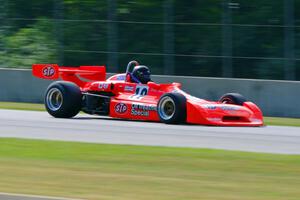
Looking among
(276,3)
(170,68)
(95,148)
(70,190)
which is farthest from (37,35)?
(70,190)

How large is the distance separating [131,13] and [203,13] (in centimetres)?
222

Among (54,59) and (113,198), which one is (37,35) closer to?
(54,59)

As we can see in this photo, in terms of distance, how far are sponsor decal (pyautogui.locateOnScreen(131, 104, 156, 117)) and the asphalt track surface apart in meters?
0.21

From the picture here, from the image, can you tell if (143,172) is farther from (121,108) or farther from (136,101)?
(121,108)

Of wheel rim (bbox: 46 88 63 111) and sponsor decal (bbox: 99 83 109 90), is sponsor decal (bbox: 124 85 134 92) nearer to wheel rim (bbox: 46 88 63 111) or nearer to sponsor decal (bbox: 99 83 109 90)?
sponsor decal (bbox: 99 83 109 90)

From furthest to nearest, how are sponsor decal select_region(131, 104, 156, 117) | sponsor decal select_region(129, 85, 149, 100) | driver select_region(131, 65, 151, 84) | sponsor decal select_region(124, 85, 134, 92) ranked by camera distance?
driver select_region(131, 65, 151, 84) < sponsor decal select_region(124, 85, 134, 92) < sponsor decal select_region(129, 85, 149, 100) < sponsor decal select_region(131, 104, 156, 117)

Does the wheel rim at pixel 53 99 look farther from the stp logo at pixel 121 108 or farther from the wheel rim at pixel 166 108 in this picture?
the wheel rim at pixel 166 108

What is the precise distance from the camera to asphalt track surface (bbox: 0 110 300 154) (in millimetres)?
14508

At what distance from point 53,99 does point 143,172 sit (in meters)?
8.91

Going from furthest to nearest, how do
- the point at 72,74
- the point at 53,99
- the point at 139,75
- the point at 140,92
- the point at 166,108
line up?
1. the point at 72,74
2. the point at 53,99
3. the point at 139,75
4. the point at 140,92
5. the point at 166,108

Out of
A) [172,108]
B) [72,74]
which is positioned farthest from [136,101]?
[72,74]

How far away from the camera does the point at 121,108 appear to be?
19.0 m

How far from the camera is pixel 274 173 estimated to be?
36.2 ft

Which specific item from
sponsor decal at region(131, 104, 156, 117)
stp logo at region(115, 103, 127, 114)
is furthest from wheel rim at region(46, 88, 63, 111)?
sponsor decal at region(131, 104, 156, 117)
